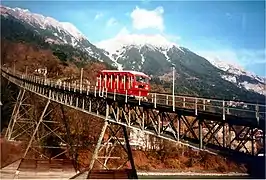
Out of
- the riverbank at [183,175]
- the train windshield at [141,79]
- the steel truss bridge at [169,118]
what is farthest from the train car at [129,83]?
the riverbank at [183,175]

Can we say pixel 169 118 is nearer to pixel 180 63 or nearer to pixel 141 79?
pixel 141 79

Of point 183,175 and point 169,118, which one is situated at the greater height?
point 169,118

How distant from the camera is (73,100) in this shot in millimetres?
10805

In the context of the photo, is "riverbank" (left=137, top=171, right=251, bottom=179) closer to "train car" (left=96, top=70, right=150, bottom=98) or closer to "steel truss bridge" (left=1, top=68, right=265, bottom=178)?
"steel truss bridge" (left=1, top=68, right=265, bottom=178)

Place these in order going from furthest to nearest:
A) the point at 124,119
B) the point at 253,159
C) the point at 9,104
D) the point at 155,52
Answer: the point at 155,52
the point at 9,104
the point at 124,119
the point at 253,159

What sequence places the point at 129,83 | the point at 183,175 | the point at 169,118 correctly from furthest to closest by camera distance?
the point at 183,175 < the point at 129,83 < the point at 169,118

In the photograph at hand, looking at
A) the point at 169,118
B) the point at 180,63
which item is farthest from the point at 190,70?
the point at 169,118

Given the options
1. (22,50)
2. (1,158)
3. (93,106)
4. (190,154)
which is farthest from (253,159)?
(22,50)

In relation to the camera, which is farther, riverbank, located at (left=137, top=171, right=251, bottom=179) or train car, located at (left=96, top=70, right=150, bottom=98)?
riverbank, located at (left=137, top=171, right=251, bottom=179)

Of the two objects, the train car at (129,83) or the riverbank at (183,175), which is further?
the riverbank at (183,175)

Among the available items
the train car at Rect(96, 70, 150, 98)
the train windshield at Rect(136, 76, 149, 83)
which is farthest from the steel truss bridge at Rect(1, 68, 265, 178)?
the train windshield at Rect(136, 76, 149, 83)

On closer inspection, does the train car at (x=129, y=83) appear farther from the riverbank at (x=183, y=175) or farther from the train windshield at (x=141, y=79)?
the riverbank at (x=183, y=175)

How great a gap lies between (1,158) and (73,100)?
3.14 metres

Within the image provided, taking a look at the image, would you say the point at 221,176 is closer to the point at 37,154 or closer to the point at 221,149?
the point at 37,154
